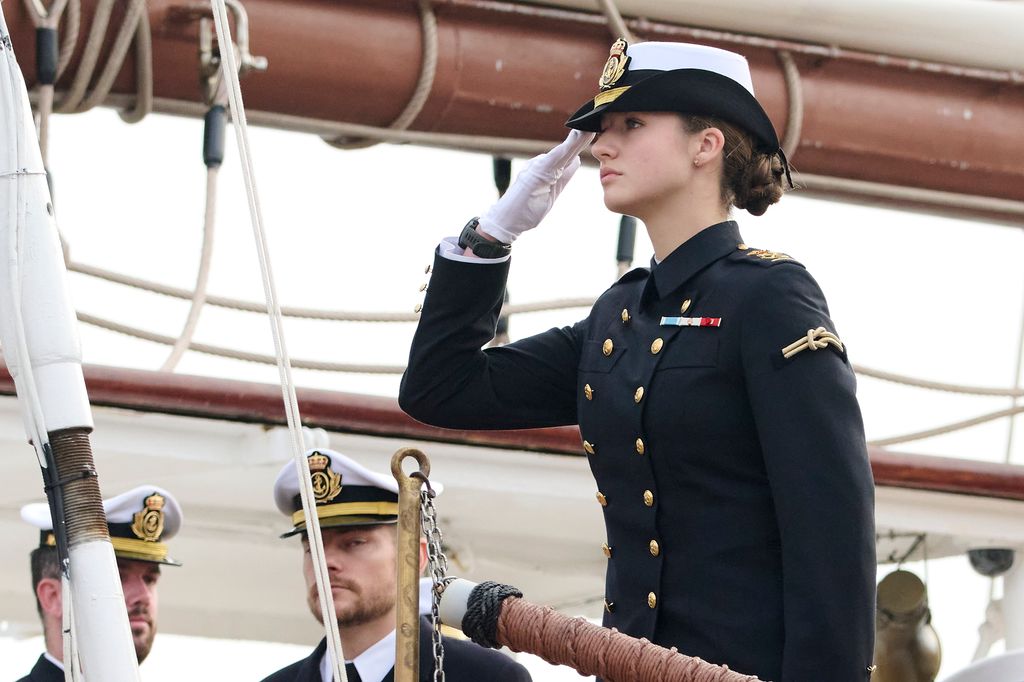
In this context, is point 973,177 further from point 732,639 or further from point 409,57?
point 732,639

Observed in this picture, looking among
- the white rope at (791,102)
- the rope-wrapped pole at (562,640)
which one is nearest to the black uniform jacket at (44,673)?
the rope-wrapped pole at (562,640)

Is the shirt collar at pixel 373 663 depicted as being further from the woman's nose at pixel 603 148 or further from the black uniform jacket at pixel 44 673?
the woman's nose at pixel 603 148

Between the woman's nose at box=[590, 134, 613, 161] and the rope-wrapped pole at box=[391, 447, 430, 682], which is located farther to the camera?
the woman's nose at box=[590, 134, 613, 161]

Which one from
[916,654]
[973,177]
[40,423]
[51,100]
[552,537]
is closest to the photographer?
[40,423]

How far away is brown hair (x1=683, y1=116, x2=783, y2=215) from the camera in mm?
2266

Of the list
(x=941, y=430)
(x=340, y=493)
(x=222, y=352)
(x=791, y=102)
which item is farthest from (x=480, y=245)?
(x=941, y=430)

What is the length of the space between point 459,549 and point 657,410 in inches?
107

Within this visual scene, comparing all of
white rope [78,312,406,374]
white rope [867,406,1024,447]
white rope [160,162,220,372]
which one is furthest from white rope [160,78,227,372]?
white rope [867,406,1024,447]

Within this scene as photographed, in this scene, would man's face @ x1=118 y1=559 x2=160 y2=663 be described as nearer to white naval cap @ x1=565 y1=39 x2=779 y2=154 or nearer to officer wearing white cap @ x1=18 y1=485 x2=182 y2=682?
officer wearing white cap @ x1=18 y1=485 x2=182 y2=682

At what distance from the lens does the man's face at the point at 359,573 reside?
337cm

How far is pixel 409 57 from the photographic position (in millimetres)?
4438

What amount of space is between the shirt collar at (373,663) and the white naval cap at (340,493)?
1.00 feet

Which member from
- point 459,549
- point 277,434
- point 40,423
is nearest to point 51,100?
point 277,434

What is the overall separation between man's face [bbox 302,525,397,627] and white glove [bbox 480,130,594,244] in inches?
45.3
